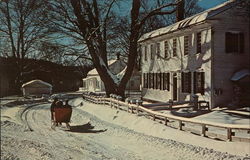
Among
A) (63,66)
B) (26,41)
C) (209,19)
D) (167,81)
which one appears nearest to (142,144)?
(63,66)

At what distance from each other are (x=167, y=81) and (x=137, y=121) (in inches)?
265

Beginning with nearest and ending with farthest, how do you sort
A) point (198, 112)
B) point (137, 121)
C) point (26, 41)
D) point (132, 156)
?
point (26, 41)
point (132, 156)
point (137, 121)
point (198, 112)

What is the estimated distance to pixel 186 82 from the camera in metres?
14.2

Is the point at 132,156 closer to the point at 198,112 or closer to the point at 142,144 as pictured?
the point at 142,144

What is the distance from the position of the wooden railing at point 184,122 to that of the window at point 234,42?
3692mm

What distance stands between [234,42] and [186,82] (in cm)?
320

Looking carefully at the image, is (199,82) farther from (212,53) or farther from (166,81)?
(166,81)

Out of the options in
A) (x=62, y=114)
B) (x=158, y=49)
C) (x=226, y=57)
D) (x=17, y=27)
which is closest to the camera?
(x=17, y=27)

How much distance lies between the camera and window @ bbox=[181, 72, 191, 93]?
13993 millimetres

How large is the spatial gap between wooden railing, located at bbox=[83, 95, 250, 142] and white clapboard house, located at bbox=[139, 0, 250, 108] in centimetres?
223

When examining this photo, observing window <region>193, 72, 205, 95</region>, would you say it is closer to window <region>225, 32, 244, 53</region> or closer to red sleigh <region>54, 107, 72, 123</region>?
window <region>225, 32, 244, 53</region>

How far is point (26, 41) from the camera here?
127 inches

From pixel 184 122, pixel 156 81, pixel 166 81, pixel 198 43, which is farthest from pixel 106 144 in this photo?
pixel 156 81

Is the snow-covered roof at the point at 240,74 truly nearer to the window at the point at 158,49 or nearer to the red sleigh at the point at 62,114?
the window at the point at 158,49
